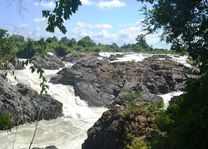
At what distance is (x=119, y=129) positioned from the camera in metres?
12.8

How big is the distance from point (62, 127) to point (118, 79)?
10640mm

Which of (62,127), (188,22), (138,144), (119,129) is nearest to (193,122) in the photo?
(188,22)

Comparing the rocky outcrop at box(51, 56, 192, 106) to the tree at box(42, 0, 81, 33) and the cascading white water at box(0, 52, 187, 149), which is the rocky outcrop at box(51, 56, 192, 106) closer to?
the cascading white water at box(0, 52, 187, 149)

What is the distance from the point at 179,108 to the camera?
8164 millimetres

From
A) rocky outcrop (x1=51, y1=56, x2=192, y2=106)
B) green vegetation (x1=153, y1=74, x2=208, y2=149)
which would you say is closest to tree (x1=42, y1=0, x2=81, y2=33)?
green vegetation (x1=153, y1=74, x2=208, y2=149)

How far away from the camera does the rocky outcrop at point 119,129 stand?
11.9 m

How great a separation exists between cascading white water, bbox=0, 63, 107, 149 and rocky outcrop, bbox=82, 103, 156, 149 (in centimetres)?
328

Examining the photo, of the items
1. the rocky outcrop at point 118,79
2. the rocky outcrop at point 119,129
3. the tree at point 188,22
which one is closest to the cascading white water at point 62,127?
the rocky outcrop at point 118,79

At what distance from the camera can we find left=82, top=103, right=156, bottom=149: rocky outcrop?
11938 millimetres

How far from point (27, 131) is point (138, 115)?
32.9 ft

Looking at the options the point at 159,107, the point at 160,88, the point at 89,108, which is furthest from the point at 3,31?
the point at 160,88

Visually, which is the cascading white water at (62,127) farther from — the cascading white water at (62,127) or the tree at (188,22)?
the tree at (188,22)

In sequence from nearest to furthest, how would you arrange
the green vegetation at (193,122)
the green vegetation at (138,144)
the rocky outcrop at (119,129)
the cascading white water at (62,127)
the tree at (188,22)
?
the green vegetation at (193,122) < the tree at (188,22) < the green vegetation at (138,144) < the rocky outcrop at (119,129) < the cascading white water at (62,127)

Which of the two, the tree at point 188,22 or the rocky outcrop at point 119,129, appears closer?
the tree at point 188,22
